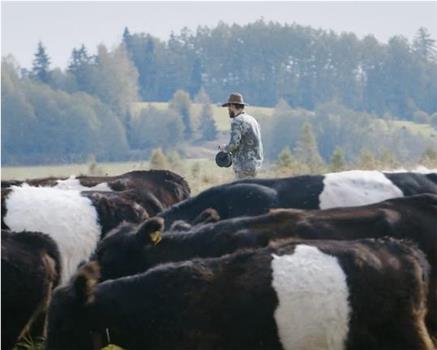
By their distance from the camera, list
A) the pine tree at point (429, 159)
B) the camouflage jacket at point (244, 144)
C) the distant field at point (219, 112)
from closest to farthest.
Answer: the camouflage jacket at point (244, 144) → the pine tree at point (429, 159) → the distant field at point (219, 112)

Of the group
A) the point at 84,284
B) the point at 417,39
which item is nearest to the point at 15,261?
the point at 84,284

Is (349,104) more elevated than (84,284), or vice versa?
(84,284)

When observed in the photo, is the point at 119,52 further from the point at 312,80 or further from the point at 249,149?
the point at 249,149

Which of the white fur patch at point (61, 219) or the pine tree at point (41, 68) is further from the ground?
the white fur patch at point (61, 219)

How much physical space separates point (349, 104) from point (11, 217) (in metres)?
117

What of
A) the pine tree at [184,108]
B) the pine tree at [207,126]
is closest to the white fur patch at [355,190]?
the pine tree at [207,126]

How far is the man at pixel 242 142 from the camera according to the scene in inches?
552

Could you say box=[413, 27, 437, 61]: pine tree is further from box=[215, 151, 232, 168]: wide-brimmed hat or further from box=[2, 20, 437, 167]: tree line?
box=[215, 151, 232, 168]: wide-brimmed hat

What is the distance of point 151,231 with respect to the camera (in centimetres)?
883

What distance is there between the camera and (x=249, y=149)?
561 inches

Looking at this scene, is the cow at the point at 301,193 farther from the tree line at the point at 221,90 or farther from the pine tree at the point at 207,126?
the pine tree at the point at 207,126

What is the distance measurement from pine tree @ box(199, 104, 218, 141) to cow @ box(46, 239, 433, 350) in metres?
91.8

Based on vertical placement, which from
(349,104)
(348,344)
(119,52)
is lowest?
(349,104)

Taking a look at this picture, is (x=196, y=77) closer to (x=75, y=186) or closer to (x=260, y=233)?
(x=75, y=186)
